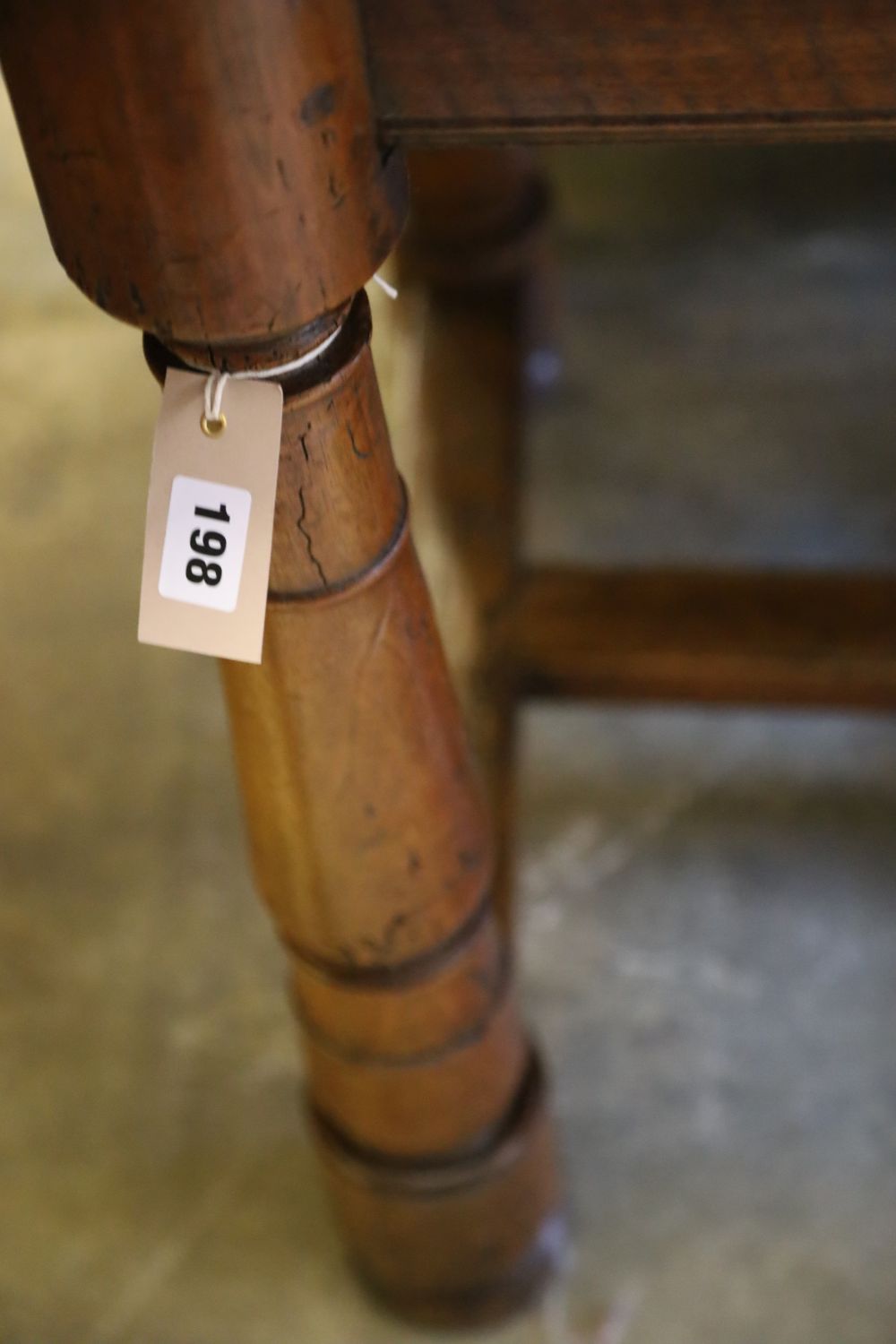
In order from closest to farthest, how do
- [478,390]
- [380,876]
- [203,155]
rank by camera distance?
[203,155], [380,876], [478,390]

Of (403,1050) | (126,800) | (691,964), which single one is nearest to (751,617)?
(691,964)

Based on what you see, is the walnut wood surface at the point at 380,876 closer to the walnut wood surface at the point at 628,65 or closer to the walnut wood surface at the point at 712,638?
the walnut wood surface at the point at 628,65

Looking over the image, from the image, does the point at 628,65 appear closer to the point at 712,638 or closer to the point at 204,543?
the point at 204,543

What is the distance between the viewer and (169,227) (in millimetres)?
467

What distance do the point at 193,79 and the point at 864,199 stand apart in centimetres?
148

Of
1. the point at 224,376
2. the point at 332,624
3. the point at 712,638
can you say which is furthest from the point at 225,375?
the point at 712,638

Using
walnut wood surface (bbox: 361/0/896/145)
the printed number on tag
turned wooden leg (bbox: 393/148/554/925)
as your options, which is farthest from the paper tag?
turned wooden leg (bbox: 393/148/554/925)

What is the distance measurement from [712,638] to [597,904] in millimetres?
256

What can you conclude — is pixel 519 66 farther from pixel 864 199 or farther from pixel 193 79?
pixel 864 199

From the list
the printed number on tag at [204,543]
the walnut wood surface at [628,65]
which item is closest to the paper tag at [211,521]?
the printed number on tag at [204,543]

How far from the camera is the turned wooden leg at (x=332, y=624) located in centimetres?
44

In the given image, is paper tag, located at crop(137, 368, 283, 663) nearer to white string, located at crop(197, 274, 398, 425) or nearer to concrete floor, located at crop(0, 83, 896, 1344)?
white string, located at crop(197, 274, 398, 425)

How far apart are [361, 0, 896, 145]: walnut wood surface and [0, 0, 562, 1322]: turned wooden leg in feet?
0.07

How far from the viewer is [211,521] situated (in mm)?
536
